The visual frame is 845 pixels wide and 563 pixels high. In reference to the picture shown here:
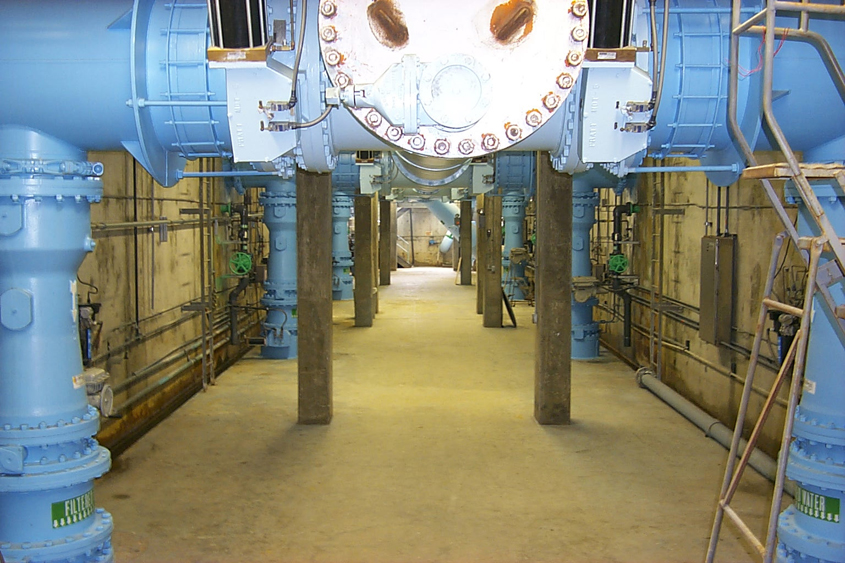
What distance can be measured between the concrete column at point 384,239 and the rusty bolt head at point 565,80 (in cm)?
1887

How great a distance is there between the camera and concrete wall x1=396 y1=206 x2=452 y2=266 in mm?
30281

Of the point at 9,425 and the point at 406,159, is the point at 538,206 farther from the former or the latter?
the point at 9,425

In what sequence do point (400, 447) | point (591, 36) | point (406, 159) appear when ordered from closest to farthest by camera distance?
point (591, 36), point (406, 159), point (400, 447)

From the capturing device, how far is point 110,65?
3193 millimetres

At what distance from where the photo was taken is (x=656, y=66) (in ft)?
10.00

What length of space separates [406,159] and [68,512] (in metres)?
2.24

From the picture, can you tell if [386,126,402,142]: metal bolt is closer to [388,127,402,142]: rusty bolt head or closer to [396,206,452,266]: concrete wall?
[388,127,402,142]: rusty bolt head

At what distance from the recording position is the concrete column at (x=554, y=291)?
7254 mm

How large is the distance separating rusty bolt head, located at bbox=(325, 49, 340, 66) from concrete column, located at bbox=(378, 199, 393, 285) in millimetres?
18848

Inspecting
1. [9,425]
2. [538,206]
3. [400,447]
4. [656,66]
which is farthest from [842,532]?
[538,206]

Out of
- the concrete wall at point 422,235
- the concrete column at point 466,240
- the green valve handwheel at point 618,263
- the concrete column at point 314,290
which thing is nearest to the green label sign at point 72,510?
the concrete column at point 314,290

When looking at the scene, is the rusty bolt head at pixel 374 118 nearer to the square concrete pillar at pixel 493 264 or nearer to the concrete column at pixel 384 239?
the square concrete pillar at pixel 493 264

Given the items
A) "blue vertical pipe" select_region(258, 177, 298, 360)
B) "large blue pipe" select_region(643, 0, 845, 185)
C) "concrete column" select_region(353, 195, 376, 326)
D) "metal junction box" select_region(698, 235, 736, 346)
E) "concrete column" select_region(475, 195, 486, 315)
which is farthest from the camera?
"concrete column" select_region(475, 195, 486, 315)

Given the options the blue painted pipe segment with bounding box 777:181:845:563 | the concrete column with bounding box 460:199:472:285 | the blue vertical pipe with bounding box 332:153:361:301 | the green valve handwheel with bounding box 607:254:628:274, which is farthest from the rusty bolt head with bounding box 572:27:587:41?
→ the concrete column with bounding box 460:199:472:285
